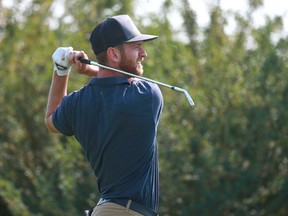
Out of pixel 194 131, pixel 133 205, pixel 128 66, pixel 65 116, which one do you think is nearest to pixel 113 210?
pixel 133 205

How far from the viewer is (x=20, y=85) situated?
10.5 metres

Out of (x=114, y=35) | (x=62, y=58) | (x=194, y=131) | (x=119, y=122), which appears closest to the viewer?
(x=119, y=122)

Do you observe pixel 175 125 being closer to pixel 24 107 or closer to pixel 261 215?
pixel 261 215

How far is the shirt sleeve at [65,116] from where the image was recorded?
17.0ft

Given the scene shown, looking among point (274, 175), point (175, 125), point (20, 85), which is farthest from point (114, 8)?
point (274, 175)

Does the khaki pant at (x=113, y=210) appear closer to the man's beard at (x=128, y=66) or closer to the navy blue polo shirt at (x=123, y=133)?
the navy blue polo shirt at (x=123, y=133)

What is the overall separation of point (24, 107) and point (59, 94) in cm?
518

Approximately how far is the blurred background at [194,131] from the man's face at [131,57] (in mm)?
3852

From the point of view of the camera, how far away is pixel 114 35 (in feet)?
16.8

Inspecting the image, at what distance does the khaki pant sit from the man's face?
0.72 metres

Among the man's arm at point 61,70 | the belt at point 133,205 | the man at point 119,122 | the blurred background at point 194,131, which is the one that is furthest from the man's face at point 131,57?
the blurred background at point 194,131

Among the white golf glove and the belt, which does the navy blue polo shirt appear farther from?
the white golf glove

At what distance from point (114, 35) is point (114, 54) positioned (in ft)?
0.33

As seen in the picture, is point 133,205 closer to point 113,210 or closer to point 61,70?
point 113,210
